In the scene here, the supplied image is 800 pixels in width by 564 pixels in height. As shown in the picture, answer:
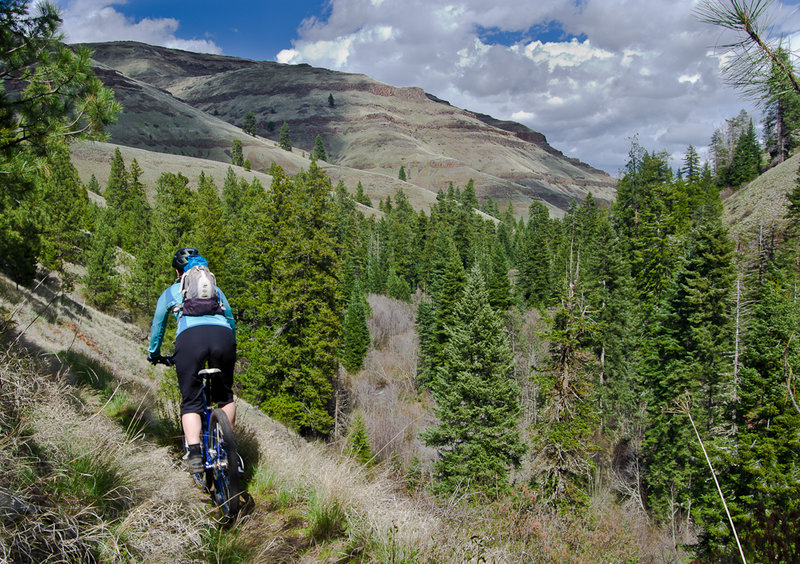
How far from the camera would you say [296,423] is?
63.6 feet

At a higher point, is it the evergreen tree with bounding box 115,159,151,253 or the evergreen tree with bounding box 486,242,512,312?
the evergreen tree with bounding box 115,159,151,253

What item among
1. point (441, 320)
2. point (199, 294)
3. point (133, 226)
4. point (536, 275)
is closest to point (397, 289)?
point (536, 275)

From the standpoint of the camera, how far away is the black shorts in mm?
4016

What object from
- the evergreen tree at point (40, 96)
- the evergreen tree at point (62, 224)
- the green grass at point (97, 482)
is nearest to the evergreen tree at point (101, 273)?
the evergreen tree at point (62, 224)

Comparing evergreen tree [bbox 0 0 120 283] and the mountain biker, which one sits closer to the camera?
the mountain biker

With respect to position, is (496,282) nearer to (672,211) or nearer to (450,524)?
(672,211)

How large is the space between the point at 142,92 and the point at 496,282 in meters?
198

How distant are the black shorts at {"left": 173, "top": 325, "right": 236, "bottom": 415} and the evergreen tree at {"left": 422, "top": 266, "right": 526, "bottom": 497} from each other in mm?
16001

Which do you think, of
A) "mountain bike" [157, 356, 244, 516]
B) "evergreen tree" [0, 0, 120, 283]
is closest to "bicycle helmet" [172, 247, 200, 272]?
"mountain bike" [157, 356, 244, 516]

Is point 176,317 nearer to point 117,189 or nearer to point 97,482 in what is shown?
point 97,482

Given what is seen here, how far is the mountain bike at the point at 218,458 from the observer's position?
3.81 m

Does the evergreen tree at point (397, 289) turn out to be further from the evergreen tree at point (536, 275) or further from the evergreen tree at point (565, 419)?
the evergreen tree at point (565, 419)

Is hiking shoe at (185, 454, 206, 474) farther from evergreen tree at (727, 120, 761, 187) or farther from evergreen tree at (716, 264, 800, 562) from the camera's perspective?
evergreen tree at (727, 120, 761, 187)

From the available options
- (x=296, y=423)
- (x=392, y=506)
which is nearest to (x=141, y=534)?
(x=392, y=506)
